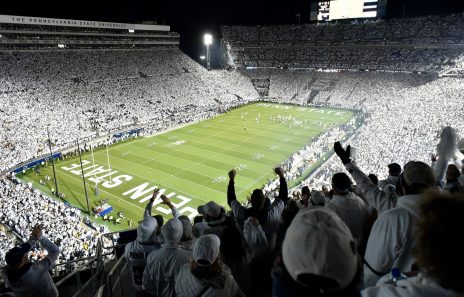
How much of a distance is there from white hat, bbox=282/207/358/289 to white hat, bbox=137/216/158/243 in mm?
3068

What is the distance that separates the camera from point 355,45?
59156 millimetres

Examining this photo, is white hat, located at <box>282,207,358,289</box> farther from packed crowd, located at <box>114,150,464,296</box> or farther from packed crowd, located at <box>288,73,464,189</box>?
packed crowd, located at <box>288,73,464,189</box>

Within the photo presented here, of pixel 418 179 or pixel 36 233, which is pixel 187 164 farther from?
pixel 418 179

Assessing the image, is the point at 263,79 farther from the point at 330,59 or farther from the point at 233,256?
the point at 233,256

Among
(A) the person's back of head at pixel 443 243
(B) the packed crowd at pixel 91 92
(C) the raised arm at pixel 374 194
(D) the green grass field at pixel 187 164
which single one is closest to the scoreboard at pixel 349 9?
(B) the packed crowd at pixel 91 92

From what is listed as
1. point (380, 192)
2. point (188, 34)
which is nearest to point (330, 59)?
point (188, 34)

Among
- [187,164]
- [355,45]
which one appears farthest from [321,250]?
[355,45]

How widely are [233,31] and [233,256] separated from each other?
2997 inches

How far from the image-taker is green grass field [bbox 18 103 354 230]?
65.4 feet

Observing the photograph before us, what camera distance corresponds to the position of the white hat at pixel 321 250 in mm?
1479

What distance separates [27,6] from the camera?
47.9 meters

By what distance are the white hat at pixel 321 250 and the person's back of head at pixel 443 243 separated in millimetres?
302

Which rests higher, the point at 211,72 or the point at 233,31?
the point at 233,31

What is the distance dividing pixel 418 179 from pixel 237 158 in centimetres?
2417
